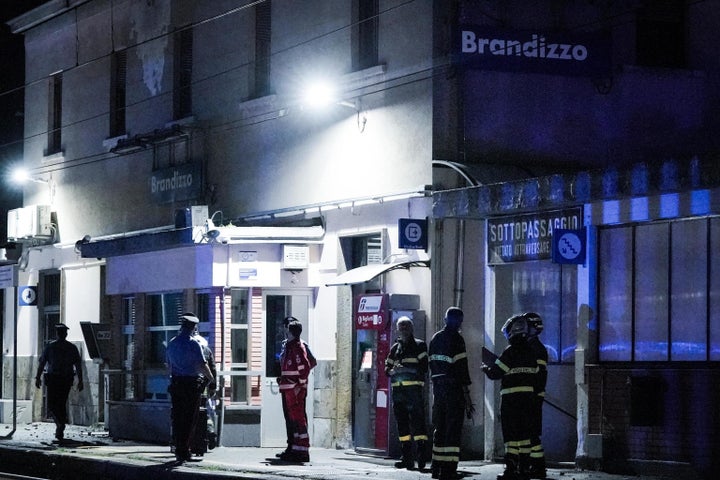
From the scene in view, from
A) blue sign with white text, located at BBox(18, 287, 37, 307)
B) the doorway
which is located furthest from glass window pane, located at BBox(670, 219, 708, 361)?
blue sign with white text, located at BBox(18, 287, 37, 307)

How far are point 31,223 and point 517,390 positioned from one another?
1677cm

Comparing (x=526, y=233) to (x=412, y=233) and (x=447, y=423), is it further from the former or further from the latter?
(x=447, y=423)

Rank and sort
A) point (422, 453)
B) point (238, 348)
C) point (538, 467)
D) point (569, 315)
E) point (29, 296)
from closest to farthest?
1. point (538, 467)
2. point (422, 453)
3. point (569, 315)
4. point (238, 348)
5. point (29, 296)

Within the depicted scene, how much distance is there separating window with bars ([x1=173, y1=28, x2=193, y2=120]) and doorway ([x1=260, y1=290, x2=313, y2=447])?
5089 mm

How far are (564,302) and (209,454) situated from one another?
214 inches

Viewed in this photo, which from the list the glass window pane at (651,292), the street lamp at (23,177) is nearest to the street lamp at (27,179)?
the street lamp at (23,177)

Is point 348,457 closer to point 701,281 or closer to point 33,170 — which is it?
point 701,281

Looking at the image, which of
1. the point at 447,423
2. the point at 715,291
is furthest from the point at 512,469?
the point at 715,291

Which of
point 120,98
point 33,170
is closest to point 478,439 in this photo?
point 120,98

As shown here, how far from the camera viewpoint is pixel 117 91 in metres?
28.0

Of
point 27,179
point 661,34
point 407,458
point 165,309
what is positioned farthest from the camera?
point 27,179

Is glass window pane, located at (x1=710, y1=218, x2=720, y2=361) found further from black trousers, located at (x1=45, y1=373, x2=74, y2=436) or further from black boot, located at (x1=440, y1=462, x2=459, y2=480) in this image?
black trousers, located at (x1=45, y1=373, x2=74, y2=436)

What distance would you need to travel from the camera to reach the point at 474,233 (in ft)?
63.1

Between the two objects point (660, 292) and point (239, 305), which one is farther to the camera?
point (239, 305)
